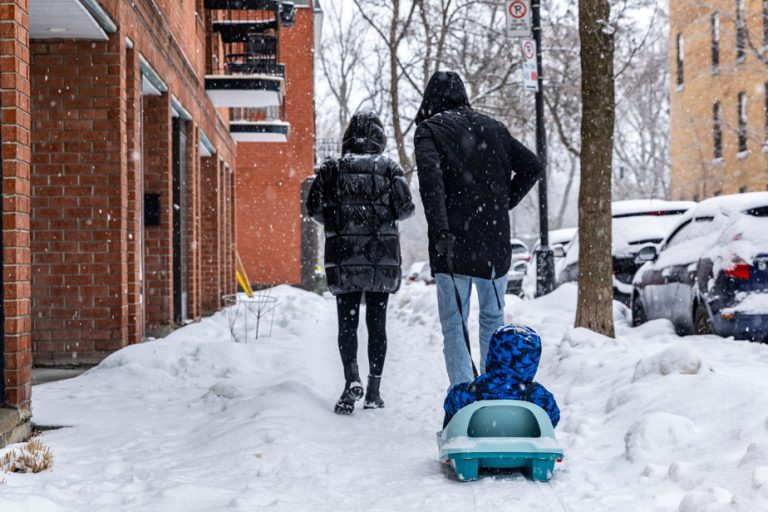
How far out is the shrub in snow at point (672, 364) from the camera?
570 cm

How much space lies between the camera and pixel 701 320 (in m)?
8.60

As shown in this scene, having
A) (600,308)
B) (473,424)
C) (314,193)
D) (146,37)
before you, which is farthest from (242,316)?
(473,424)

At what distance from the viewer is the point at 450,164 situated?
17.6 feet

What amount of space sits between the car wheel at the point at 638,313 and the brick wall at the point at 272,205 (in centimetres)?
1855

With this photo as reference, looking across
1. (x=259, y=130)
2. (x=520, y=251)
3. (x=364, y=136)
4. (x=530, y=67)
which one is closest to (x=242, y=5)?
(x=259, y=130)

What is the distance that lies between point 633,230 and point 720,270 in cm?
522

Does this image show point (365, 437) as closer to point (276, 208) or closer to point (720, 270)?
point (720, 270)

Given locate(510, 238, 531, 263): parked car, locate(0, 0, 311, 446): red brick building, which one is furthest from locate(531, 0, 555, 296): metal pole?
locate(510, 238, 531, 263): parked car

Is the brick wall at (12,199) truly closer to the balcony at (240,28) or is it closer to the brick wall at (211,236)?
the brick wall at (211,236)

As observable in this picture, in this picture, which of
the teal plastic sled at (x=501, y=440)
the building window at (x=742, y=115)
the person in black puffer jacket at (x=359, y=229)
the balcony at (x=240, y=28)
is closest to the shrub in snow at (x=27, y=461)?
the teal plastic sled at (x=501, y=440)

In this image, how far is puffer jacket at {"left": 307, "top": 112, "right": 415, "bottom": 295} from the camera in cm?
607

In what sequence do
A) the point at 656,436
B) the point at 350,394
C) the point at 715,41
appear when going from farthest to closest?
the point at 715,41, the point at 350,394, the point at 656,436

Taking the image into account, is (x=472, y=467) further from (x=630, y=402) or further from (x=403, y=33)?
(x=403, y=33)

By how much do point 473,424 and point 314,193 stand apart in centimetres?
249
